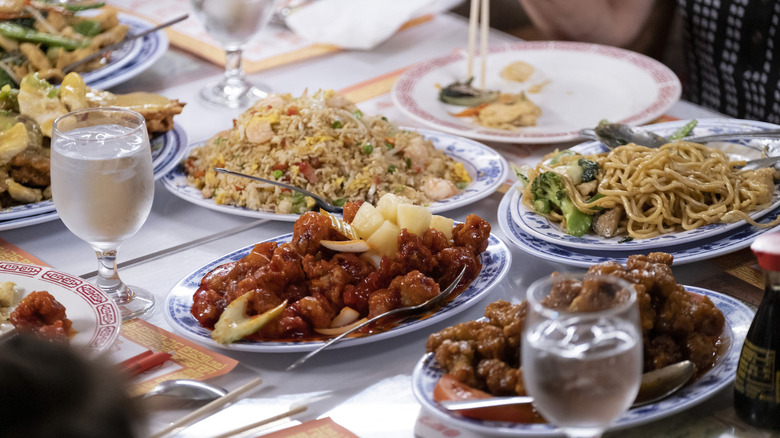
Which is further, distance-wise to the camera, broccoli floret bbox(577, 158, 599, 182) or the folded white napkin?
the folded white napkin

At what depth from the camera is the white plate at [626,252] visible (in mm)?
1734

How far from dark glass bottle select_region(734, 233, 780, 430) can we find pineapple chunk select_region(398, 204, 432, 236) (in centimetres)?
64

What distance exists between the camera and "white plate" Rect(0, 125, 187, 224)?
204 cm

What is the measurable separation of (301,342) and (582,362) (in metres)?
0.66

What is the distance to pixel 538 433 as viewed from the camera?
1.16m

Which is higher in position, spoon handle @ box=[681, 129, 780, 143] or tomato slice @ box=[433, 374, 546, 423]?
spoon handle @ box=[681, 129, 780, 143]

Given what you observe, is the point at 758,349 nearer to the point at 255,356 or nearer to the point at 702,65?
the point at 255,356

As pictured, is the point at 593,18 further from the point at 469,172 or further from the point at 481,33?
the point at 469,172

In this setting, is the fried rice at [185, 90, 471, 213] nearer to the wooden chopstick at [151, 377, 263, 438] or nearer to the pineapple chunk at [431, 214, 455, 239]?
the pineapple chunk at [431, 214, 455, 239]

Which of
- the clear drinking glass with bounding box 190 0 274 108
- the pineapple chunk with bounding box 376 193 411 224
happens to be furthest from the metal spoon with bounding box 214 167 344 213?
the clear drinking glass with bounding box 190 0 274 108

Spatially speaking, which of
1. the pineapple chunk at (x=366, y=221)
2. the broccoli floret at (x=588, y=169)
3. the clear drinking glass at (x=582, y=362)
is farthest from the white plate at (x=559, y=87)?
the clear drinking glass at (x=582, y=362)

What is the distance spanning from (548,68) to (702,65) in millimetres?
1132

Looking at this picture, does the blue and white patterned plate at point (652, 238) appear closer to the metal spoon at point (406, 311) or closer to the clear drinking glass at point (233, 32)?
the metal spoon at point (406, 311)

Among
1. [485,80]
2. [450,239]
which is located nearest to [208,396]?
[450,239]
